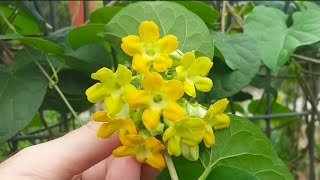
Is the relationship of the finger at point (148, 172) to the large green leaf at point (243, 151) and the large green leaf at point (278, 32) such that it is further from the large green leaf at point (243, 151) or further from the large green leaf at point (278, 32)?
the large green leaf at point (278, 32)

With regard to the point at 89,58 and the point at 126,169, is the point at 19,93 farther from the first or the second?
the point at 126,169

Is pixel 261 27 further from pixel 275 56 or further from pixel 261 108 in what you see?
pixel 261 108

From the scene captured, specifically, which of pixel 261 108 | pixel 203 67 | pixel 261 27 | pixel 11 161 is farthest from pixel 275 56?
pixel 261 108

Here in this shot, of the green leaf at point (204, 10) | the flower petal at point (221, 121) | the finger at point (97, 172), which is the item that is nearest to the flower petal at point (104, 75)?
the flower petal at point (221, 121)

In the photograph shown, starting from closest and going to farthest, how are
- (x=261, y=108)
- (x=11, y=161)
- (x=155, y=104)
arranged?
(x=155, y=104)
(x=11, y=161)
(x=261, y=108)

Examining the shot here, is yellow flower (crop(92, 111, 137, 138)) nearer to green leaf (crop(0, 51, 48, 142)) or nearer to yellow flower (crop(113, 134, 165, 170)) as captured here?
yellow flower (crop(113, 134, 165, 170))
